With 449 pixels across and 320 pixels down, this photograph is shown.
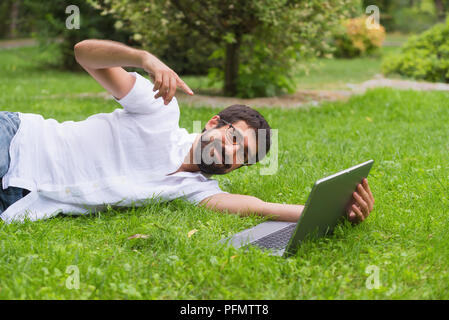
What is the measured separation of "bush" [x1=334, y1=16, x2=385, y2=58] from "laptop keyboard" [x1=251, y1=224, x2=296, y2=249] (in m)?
16.2

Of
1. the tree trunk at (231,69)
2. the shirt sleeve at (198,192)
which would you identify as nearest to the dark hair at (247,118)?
the shirt sleeve at (198,192)

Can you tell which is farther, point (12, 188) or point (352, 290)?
point (12, 188)

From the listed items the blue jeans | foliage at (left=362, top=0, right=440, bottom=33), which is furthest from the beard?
foliage at (left=362, top=0, right=440, bottom=33)

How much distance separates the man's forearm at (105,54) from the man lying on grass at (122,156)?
0.05m

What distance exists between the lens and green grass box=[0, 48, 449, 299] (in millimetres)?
2137

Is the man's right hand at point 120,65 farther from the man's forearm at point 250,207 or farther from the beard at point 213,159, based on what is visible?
the man's forearm at point 250,207

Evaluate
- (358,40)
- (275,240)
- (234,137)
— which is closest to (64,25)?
(358,40)

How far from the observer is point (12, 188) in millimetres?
2881

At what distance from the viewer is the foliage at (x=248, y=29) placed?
7.37 meters

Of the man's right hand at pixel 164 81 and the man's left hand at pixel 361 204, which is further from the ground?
the man's right hand at pixel 164 81
